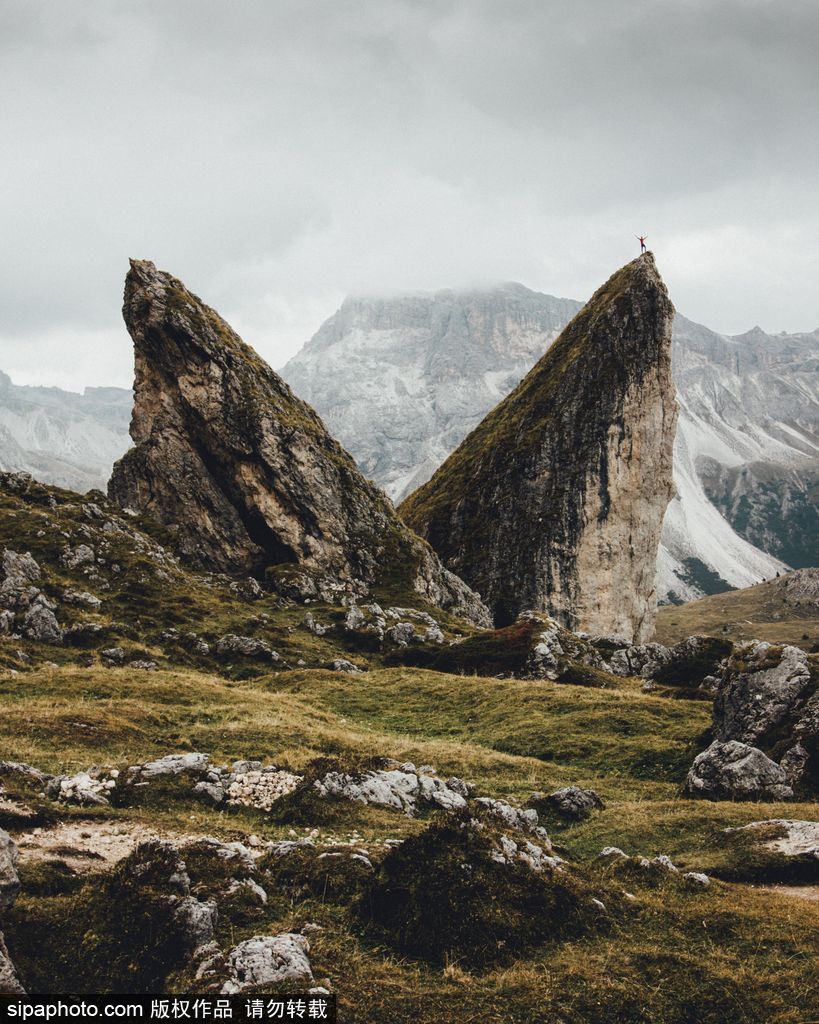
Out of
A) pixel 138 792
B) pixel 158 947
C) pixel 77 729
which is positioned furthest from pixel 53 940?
pixel 77 729

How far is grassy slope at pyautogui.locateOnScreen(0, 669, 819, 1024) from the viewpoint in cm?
A: 1045

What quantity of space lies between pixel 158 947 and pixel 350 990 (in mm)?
3190

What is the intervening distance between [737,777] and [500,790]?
27.8 feet

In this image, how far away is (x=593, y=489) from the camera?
343 feet

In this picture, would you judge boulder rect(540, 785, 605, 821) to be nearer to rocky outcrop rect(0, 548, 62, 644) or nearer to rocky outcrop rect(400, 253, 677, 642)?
rocky outcrop rect(0, 548, 62, 644)

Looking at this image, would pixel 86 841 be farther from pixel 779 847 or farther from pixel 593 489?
pixel 593 489

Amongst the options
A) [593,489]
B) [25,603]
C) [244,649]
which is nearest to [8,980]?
[244,649]

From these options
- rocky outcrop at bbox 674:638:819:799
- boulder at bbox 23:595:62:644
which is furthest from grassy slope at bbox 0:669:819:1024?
boulder at bbox 23:595:62:644

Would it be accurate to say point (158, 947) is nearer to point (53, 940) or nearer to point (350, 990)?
point (53, 940)

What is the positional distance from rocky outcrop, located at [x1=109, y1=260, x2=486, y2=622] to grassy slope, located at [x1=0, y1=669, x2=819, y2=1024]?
36151mm

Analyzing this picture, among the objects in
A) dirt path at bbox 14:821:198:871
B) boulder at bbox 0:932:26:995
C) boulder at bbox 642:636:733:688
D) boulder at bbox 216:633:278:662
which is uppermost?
boulder at bbox 642:636:733:688

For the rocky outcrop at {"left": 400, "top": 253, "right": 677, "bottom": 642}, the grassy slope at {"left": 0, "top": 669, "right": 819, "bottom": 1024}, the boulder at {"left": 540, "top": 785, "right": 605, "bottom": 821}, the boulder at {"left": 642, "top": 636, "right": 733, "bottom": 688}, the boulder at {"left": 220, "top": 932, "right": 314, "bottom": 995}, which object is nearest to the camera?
the boulder at {"left": 220, "top": 932, "right": 314, "bottom": 995}

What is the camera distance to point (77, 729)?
26188 mm

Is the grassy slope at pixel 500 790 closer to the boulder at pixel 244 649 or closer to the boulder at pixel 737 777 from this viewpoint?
the boulder at pixel 737 777
